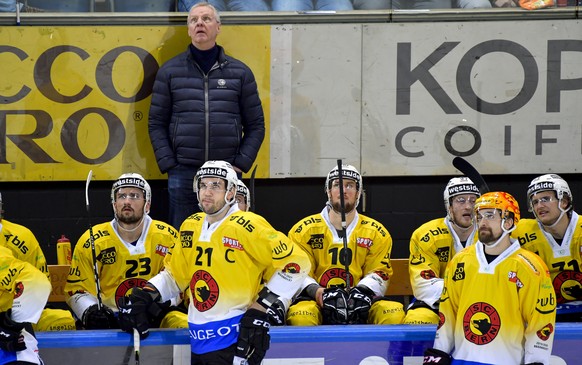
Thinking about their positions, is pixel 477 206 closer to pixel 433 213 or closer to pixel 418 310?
pixel 418 310

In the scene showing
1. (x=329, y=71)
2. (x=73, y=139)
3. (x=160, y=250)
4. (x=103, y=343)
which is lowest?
(x=103, y=343)

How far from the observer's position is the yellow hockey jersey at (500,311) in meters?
5.05

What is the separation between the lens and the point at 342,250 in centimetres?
647

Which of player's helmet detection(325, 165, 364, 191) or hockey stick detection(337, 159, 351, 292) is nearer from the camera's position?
hockey stick detection(337, 159, 351, 292)

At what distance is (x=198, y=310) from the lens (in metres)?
5.30

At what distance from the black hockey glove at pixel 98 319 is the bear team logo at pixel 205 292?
83cm

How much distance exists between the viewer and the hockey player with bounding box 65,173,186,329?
621 centimetres

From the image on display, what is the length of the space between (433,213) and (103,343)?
9.98ft

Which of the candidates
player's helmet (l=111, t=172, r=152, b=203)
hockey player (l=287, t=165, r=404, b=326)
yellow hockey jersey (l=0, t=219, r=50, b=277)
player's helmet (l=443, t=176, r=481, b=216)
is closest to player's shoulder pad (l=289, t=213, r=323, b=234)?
hockey player (l=287, t=165, r=404, b=326)

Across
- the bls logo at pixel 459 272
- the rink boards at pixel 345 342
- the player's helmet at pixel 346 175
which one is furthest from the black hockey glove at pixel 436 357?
the player's helmet at pixel 346 175

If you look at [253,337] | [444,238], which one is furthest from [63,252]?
[444,238]

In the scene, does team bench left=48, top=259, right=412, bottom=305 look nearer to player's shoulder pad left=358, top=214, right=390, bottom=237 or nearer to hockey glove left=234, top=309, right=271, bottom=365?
player's shoulder pad left=358, top=214, right=390, bottom=237

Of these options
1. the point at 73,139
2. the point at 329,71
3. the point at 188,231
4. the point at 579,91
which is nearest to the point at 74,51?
the point at 73,139

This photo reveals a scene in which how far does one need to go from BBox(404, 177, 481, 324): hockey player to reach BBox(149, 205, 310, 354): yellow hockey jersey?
1.07 meters
